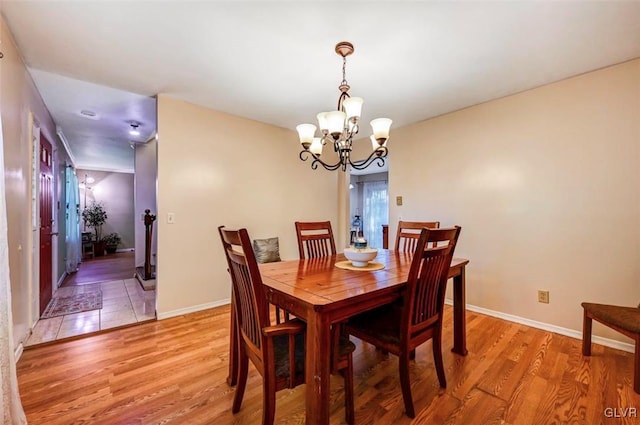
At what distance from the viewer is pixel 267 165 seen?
12.3 ft

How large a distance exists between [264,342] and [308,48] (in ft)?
6.56

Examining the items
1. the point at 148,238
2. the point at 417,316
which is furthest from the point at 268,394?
the point at 148,238

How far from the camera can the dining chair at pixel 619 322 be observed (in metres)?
1.70

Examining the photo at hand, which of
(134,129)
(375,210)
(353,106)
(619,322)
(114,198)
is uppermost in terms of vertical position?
(134,129)

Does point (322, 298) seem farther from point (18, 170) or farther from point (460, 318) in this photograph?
point (18, 170)

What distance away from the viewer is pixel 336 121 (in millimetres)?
1830

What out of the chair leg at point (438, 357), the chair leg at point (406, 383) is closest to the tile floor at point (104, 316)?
the chair leg at point (406, 383)

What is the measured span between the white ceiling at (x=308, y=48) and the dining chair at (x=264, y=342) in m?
1.46

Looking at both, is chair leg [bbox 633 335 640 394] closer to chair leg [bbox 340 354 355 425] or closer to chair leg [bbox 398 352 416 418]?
chair leg [bbox 398 352 416 418]

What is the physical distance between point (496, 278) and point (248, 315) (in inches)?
110

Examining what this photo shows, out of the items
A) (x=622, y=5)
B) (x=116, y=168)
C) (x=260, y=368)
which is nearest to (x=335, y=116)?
(x=260, y=368)

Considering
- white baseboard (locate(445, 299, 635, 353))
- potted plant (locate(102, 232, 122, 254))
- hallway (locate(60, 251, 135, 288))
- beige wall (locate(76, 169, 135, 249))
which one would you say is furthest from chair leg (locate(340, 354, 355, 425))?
beige wall (locate(76, 169, 135, 249))

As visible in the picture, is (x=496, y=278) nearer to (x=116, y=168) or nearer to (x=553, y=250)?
(x=553, y=250)

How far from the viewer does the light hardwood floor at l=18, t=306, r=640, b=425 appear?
1479 mm
